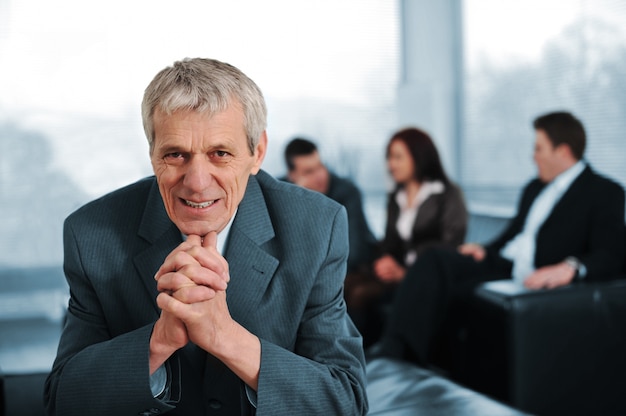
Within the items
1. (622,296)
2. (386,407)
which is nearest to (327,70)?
(622,296)

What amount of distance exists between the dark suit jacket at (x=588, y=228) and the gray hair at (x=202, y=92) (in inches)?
87.9

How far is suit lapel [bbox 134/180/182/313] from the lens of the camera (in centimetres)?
127

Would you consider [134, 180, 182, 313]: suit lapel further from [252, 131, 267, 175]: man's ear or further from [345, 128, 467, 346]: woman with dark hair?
[345, 128, 467, 346]: woman with dark hair

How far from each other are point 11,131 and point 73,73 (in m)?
0.71

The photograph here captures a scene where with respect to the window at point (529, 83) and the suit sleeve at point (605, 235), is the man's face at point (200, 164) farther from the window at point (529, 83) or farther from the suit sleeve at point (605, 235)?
the window at point (529, 83)

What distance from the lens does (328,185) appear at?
4.26 metres

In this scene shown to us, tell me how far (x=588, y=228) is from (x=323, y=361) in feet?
7.35

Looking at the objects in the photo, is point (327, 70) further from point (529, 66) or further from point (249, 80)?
point (249, 80)

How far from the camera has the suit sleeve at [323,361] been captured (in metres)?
1.18

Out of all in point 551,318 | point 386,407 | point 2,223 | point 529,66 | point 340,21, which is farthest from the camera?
point 340,21

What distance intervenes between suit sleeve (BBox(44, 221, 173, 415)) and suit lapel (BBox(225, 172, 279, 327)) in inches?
7.7

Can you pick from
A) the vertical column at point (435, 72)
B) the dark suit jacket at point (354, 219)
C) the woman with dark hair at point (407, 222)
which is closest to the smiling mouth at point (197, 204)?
the woman with dark hair at point (407, 222)

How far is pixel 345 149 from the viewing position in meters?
6.68

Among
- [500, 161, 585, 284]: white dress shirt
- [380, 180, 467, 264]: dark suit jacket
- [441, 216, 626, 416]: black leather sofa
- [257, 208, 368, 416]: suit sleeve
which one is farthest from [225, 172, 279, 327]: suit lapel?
[380, 180, 467, 264]: dark suit jacket
